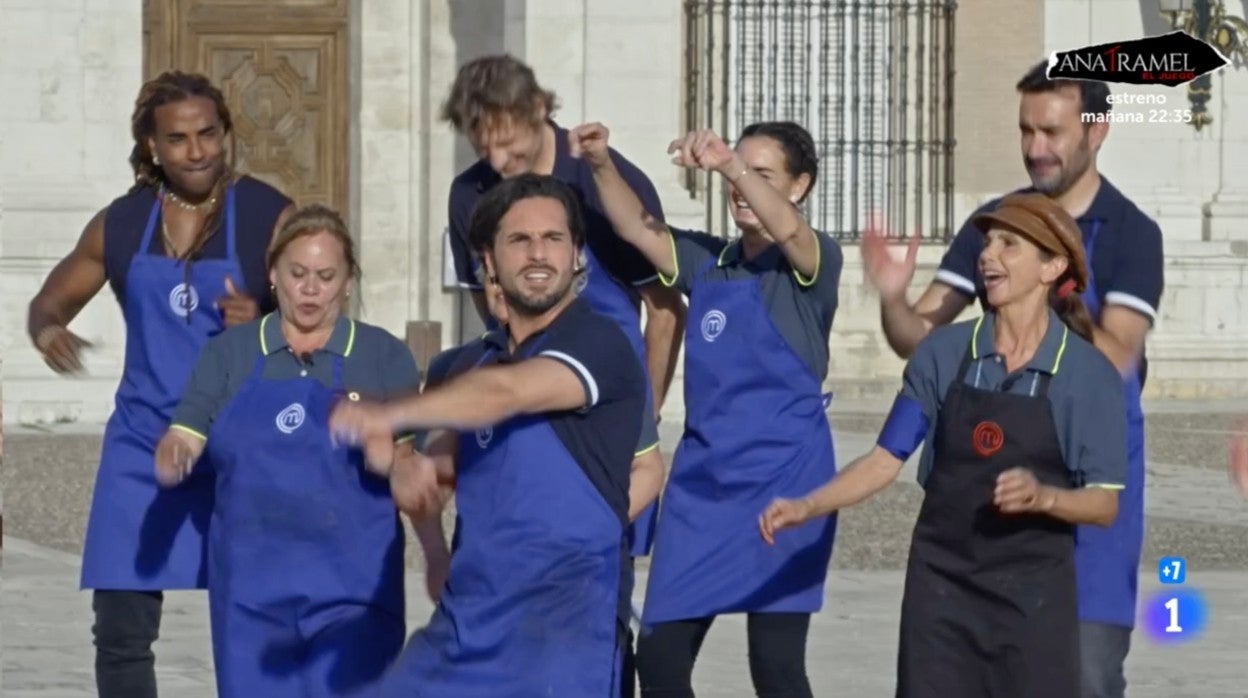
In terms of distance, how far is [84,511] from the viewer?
522 inches

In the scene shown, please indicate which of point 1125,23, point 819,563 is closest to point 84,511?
point 819,563

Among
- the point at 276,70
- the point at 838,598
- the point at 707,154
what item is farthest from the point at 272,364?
the point at 276,70

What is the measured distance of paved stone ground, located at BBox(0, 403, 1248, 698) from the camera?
8688mm

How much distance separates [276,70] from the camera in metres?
21.1

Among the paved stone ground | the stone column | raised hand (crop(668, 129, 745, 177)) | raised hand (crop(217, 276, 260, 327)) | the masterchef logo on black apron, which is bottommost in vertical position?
the paved stone ground

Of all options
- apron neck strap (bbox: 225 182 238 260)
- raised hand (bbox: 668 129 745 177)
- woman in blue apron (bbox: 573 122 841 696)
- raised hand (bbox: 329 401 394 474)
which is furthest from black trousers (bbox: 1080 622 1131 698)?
apron neck strap (bbox: 225 182 238 260)

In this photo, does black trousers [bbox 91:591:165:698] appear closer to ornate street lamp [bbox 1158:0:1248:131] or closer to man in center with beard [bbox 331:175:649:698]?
man in center with beard [bbox 331:175:649:698]

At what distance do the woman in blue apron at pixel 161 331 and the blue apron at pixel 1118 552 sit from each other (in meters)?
2.02

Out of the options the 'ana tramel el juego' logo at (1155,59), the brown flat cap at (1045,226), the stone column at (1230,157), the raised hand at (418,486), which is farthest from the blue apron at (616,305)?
the stone column at (1230,157)

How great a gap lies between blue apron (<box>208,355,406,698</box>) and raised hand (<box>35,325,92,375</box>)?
3.27 ft

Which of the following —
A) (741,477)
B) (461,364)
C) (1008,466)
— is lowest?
(741,477)

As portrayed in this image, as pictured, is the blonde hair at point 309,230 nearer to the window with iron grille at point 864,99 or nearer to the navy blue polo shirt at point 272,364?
the navy blue polo shirt at point 272,364

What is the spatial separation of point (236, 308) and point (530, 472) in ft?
5.27

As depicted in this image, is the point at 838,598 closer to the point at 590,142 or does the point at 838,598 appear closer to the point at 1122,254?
the point at 590,142
